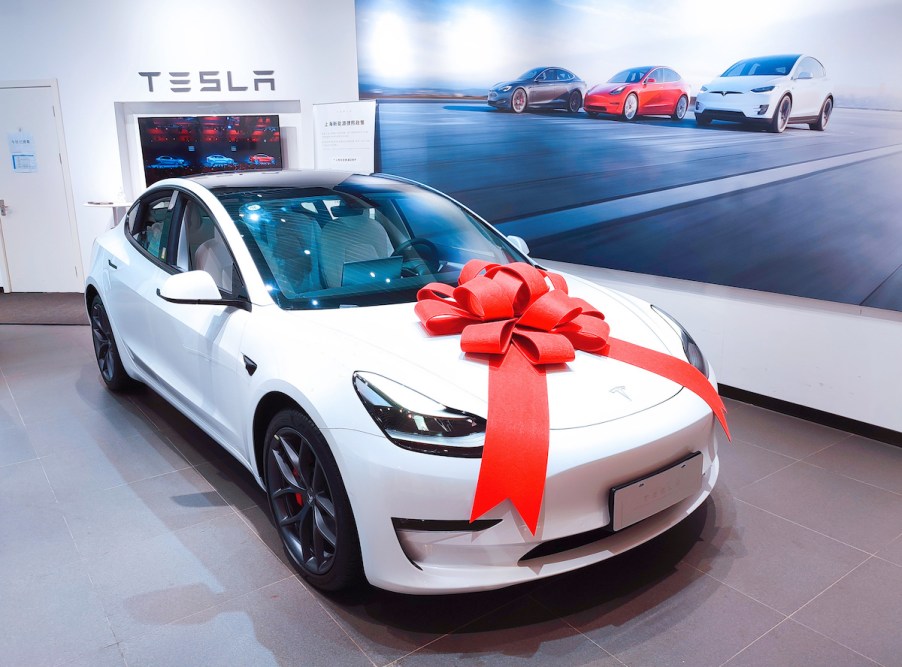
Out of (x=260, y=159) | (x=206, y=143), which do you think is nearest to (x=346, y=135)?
(x=260, y=159)

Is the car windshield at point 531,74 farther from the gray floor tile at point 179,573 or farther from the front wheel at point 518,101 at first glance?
the gray floor tile at point 179,573

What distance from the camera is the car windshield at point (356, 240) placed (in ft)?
7.17

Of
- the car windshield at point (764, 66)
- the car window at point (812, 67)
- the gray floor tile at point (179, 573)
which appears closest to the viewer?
the gray floor tile at point (179, 573)

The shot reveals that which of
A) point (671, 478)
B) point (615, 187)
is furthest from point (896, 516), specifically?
point (615, 187)

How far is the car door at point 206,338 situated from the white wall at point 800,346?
2.51 metres

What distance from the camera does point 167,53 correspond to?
18.5 feet

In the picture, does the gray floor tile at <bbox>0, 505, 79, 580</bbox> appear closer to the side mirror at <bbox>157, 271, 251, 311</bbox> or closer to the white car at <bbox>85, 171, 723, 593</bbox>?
the white car at <bbox>85, 171, 723, 593</bbox>

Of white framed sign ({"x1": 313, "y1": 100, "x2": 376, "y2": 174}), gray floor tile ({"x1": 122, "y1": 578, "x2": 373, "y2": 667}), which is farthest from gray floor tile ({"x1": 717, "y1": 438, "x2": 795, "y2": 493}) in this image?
white framed sign ({"x1": 313, "y1": 100, "x2": 376, "y2": 174})

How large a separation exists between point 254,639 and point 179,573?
0.43 meters

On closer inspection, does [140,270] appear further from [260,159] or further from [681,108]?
[260,159]

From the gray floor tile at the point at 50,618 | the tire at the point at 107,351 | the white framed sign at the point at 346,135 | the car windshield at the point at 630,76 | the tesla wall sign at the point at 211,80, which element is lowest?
the gray floor tile at the point at 50,618

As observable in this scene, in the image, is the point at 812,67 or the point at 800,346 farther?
the point at 800,346

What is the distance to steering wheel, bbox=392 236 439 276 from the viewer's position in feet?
7.86

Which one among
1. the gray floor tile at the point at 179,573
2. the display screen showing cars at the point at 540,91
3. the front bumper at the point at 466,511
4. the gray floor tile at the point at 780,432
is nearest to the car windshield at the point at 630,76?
the display screen showing cars at the point at 540,91
